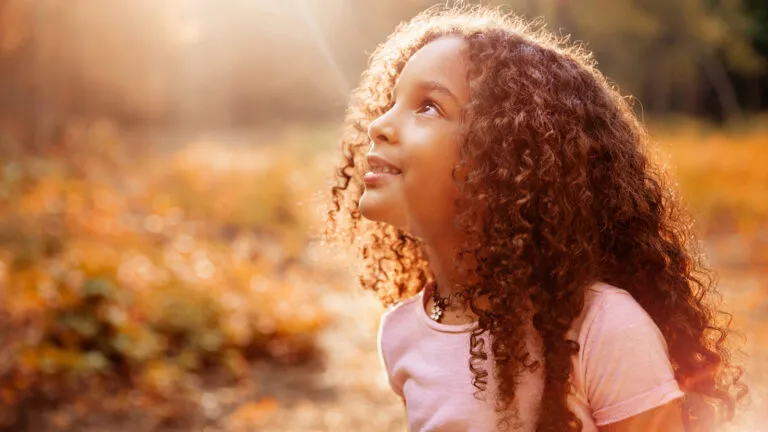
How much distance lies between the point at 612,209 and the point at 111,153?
315 inches

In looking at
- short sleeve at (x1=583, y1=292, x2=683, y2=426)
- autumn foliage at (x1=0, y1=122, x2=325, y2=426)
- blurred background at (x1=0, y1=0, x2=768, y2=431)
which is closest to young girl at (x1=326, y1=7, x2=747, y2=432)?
short sleeve at (x1=583, y1=292, x2=683, y2=426)

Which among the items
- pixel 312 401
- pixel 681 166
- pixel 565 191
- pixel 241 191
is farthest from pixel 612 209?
pixel 681 166

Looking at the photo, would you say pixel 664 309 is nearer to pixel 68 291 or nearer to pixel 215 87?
pixel 68 291

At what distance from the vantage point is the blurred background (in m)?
3.61

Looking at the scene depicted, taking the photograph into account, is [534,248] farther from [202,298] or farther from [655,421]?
[202,298]

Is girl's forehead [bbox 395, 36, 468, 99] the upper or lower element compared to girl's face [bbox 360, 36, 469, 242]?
upper

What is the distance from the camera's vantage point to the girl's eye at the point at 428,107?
56.4 inches

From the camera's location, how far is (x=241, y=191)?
781cm

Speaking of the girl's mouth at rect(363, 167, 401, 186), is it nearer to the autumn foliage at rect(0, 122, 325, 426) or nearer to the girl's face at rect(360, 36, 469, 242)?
the girl's face at rect(360, 36, 469, 242)

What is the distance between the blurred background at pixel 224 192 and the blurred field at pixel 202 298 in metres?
0.01

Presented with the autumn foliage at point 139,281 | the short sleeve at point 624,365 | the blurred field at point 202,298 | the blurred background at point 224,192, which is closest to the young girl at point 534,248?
the short sleeve at point 624,365

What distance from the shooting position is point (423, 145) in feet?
4.61

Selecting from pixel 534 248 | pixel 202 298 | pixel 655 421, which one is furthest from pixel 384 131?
pixel 202 298

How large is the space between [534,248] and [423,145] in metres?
A: 0.27
